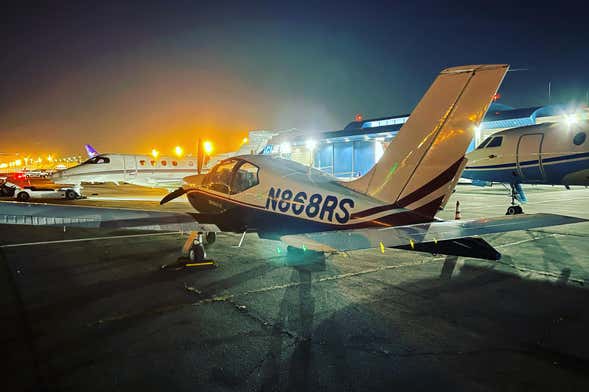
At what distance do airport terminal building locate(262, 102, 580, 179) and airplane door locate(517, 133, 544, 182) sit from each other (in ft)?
81.3

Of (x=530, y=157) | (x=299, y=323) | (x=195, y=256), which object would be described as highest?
(x=530, y=157)

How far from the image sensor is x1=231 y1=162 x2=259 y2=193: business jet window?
858 centimetres

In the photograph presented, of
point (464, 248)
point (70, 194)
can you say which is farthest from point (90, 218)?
point (70, 194)

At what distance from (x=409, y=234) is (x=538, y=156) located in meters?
13.6

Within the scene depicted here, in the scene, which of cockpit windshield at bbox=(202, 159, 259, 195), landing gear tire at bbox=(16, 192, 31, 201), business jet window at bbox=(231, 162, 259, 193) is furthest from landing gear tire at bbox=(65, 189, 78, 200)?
business jet window at bbox=(231, 162, 259, 193)

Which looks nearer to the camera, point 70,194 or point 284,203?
point 284,203

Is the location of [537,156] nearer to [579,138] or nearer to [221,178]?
[579,138]

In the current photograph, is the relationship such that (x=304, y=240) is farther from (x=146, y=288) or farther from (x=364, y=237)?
(x=146, y=288)

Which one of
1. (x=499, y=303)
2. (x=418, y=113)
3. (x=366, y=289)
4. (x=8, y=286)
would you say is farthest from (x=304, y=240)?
(x=8, y=286)

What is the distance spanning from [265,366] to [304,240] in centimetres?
160

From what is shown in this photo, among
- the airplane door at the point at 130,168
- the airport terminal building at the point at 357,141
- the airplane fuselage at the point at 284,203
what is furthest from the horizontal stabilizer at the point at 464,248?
the airport terminal building at the point at 357,141

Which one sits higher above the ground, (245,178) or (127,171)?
(127,171)

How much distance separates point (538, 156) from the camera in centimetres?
1550

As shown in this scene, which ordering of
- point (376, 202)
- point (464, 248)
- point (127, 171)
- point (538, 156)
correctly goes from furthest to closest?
point (127, 171)
point (538, 156)
point (376, 202)
point (464, 248)
